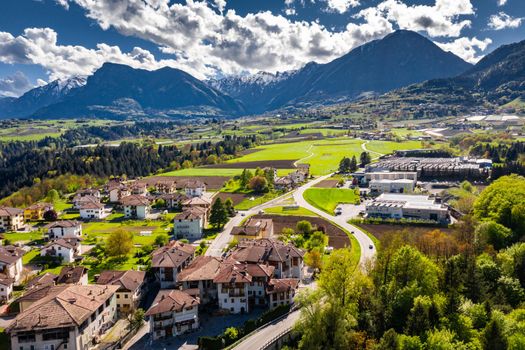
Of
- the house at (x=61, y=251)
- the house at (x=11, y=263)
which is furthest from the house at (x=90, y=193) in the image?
the house at (x=11, y=263)

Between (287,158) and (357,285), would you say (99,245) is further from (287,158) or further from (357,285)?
(287,158)

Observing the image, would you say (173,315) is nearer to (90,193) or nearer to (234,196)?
(234,196)

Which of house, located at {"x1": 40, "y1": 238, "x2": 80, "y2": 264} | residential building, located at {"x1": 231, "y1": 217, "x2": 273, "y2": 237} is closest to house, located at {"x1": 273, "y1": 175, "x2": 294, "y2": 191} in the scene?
residential building, located at {"x1": 231, "y1": 217, "x2": 273, "y2": 237}

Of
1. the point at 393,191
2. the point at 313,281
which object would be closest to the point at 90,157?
the point at 393,191

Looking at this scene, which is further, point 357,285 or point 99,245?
point 99,245

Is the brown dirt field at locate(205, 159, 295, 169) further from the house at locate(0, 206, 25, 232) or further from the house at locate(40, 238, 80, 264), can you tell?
the house at locate(40, 238, 80, 264)

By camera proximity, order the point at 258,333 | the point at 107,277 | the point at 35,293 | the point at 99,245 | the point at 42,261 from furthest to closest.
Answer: the point at 99,245 < the point at 42,261 < the point at 107,277 < the point at 35,293 < the point at 258,333
